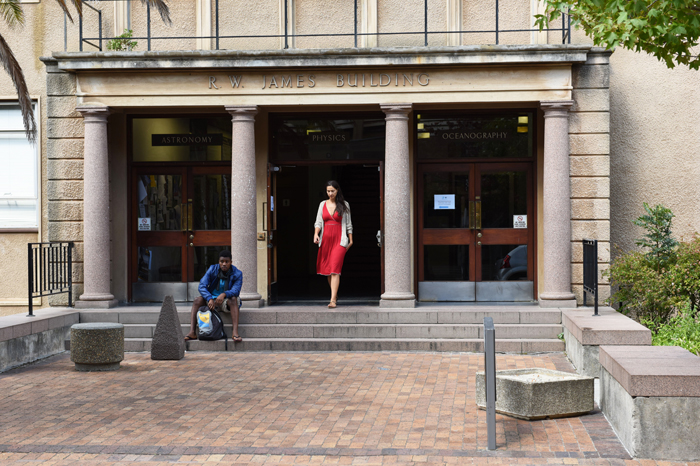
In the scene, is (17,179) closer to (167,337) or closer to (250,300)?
(250,300)

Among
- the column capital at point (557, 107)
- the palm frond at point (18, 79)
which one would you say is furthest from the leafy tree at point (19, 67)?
the column capital at point (557, 107)

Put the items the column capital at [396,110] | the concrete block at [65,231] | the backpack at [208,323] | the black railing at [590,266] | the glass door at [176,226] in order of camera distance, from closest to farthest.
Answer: the black railing at [590,266], the backpack at [208,323], the column capital at [396,110], the concrete block at [65,231], the glass door at [176,226]

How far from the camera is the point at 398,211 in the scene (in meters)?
12.0

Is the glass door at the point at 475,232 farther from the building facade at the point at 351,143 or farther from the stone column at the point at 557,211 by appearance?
the stone column at the point at 557,211

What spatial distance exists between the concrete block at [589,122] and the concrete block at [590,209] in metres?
1.13

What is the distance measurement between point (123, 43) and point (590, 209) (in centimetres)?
833

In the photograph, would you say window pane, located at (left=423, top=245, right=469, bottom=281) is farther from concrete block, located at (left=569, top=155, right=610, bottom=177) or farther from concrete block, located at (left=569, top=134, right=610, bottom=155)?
concrete block, located at (left=569, top=134, right=610, bottom=155)

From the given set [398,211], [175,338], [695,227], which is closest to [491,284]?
[398,211]

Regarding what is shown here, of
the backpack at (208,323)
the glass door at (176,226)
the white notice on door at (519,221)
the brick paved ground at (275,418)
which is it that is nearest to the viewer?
the brick paved ground at (275,418)

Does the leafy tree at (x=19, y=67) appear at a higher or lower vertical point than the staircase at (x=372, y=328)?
higher

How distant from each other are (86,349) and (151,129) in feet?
17.5

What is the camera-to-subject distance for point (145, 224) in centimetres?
1377

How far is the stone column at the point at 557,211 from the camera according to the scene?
39.1 ft

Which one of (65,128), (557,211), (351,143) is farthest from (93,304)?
(557,211)
